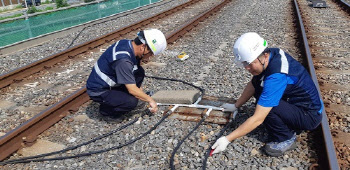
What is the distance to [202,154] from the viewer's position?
3580 millimetres

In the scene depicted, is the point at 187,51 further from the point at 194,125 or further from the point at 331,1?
the point at 331,1

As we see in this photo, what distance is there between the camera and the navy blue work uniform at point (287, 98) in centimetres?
318

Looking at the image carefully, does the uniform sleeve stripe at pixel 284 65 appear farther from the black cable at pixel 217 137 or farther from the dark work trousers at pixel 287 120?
the black cable at pixel 217 137

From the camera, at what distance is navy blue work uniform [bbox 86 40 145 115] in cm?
399

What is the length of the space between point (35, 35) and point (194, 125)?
24.9 ft

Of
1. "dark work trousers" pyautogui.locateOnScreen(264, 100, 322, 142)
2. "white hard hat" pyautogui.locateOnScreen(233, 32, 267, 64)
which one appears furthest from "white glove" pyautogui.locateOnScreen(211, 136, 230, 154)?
"white hard hat" pyautogui.locateOnScreen(233, 32, 267, 64)

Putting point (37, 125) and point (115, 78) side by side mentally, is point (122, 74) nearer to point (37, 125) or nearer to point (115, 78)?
point (115, 78)

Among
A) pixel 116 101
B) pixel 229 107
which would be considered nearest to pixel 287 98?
pixel 229 107

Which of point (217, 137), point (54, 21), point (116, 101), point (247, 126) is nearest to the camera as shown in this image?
point (247, 126)

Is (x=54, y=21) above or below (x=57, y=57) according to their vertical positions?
above

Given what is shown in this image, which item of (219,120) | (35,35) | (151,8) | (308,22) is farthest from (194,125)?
(151,8)

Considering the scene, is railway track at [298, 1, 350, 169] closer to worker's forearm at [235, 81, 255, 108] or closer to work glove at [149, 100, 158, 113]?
worker's forearm at [235, 81, 255, 108]

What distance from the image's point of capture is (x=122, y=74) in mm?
3975

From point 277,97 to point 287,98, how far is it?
542mm
